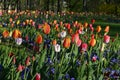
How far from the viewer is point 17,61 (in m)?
5.79

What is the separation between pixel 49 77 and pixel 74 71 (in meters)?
0.62

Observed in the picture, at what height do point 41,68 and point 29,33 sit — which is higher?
point 41,68

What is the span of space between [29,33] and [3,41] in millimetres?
990

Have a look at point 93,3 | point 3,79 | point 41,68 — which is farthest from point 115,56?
point 93,3

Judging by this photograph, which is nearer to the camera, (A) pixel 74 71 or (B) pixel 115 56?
(A) pixel 74 71

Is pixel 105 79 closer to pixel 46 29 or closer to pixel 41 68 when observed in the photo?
pixel 41 68

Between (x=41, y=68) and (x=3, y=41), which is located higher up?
(x=41, y=68)

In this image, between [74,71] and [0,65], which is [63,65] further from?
[0,65]

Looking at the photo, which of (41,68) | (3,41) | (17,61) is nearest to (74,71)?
(41,68)

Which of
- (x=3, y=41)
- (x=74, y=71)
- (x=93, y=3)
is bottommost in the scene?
(x=93, y=3)

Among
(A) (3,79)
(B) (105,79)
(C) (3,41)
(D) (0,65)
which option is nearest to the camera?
(A) (3,79)

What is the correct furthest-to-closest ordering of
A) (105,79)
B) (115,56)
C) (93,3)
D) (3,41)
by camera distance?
(93,3), (3,41), (115,56), (105,79)

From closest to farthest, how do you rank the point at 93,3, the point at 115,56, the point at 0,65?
the point at 0,65 → the point at 115,56 → the point at 93,3

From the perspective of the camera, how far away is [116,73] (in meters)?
5.80
